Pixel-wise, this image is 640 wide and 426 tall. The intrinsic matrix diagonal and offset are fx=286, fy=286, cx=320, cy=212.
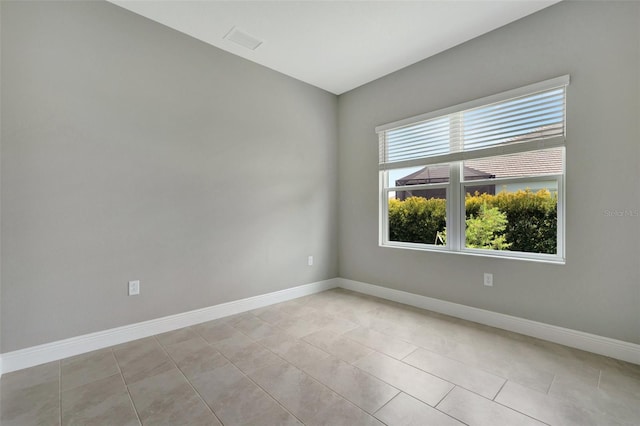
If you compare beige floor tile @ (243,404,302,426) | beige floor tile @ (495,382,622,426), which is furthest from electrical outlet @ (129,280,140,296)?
beige floor tile @ (495,382,622,426)

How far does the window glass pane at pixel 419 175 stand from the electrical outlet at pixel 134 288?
3.02 metres

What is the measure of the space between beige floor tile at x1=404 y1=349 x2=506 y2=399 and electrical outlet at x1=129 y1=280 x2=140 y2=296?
2336 millimetres

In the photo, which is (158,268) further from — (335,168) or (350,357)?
(335,168)

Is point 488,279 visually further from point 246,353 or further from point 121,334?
point 121,334

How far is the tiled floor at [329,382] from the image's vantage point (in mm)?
1562

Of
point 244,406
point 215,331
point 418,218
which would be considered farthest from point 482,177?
point 215,331

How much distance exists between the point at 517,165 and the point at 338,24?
2.15m

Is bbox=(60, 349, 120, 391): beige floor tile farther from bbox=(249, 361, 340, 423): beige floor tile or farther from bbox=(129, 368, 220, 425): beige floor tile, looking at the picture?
bbox=(249, 361, 340, 423): beige floor tile

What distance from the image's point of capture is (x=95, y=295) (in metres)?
2.34

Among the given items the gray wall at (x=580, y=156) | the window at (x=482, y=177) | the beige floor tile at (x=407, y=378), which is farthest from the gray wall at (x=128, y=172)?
the gray wall at (x=580, y=156)

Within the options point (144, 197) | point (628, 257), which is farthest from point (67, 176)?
point (628, 257)

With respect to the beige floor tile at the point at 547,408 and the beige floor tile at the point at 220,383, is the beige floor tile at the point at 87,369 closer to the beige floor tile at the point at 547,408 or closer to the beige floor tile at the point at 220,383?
the beige floor tile at the point at 220,383

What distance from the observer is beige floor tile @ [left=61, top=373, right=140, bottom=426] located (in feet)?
5.04

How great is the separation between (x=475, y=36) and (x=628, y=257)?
2.35 metres
